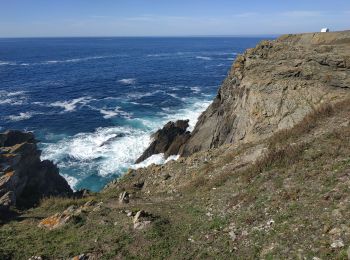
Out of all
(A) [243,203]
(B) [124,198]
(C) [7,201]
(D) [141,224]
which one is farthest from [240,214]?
(C) [7,201]

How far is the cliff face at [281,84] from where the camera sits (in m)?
30.2

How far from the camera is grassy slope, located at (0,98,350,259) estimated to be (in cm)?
1455

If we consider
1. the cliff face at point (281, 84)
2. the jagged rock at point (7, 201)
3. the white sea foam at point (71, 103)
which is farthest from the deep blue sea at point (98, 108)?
the jagged rock at point (7, 201)

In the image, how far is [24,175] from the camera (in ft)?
106

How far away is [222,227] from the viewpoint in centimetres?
1661

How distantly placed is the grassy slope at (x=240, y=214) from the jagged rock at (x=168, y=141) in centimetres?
2054

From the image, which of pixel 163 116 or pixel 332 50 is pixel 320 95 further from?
pixel 163 116

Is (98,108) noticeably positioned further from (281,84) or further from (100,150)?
(281,84)

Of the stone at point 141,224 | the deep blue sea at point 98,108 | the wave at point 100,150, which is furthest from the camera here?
the deep blue sea at point 98,108

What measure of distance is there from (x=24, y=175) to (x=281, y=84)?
2396 cm

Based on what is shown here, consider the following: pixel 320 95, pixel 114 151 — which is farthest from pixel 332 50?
pixel 114 151

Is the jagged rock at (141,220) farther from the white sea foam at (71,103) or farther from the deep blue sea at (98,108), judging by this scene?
the white sea foam at (71,103)

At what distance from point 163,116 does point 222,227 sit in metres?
44.5

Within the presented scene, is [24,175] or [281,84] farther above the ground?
[281,84]
